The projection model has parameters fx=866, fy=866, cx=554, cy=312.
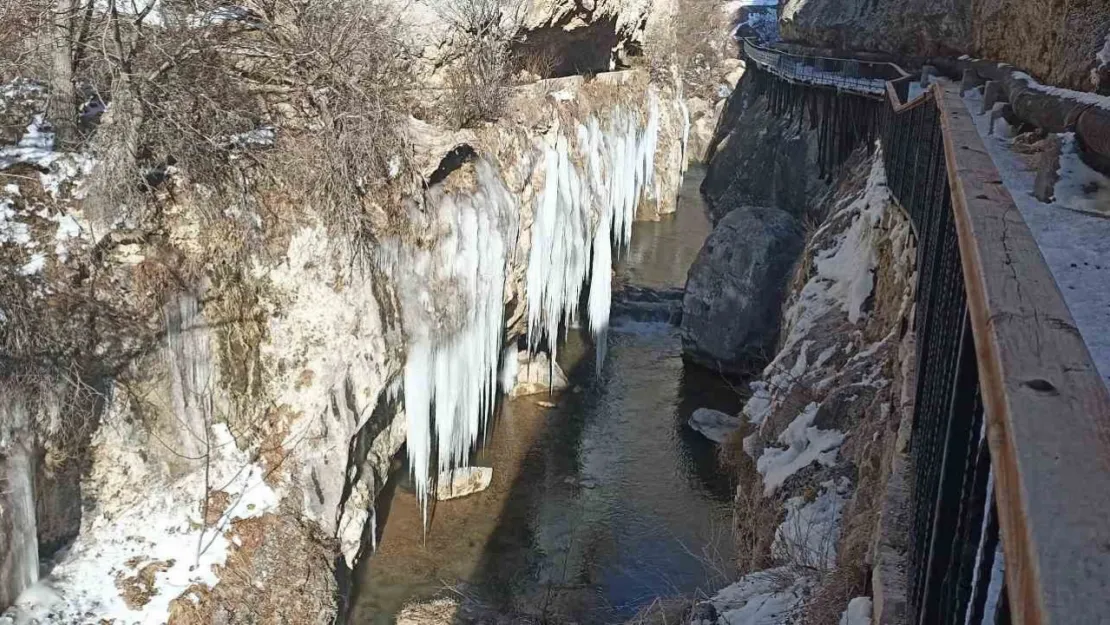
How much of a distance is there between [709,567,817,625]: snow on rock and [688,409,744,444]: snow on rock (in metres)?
8.38

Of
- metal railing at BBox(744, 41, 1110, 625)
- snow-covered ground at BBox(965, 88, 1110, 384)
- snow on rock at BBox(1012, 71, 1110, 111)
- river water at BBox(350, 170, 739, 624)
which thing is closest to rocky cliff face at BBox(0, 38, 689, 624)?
river water at BBox(350, 170, 739, 624)

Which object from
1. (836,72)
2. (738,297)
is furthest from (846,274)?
(836,72)

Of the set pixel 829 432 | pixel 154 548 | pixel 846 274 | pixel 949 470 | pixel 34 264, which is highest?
pixel 949 470

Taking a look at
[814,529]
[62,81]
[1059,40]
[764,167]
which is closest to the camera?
[814,529]

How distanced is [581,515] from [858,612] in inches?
325

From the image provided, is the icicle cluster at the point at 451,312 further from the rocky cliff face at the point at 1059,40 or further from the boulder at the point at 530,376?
the rocky cliff face at the point at 1059,40

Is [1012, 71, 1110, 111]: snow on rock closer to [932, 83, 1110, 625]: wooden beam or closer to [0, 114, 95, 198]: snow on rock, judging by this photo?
[932, 83, 1110, 625]: wooden beam

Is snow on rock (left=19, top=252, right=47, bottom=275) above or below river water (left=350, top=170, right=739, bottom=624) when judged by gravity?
above

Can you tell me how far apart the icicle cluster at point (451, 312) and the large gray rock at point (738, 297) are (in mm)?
5851

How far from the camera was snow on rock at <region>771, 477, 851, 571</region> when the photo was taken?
17.6 ft

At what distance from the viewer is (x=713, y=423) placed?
1419 cm

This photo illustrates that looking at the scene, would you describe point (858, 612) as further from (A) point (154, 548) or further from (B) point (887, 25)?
(B) point (887, 25)

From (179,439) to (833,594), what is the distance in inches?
254

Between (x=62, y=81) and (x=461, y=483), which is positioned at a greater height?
(x=62, y=81)
